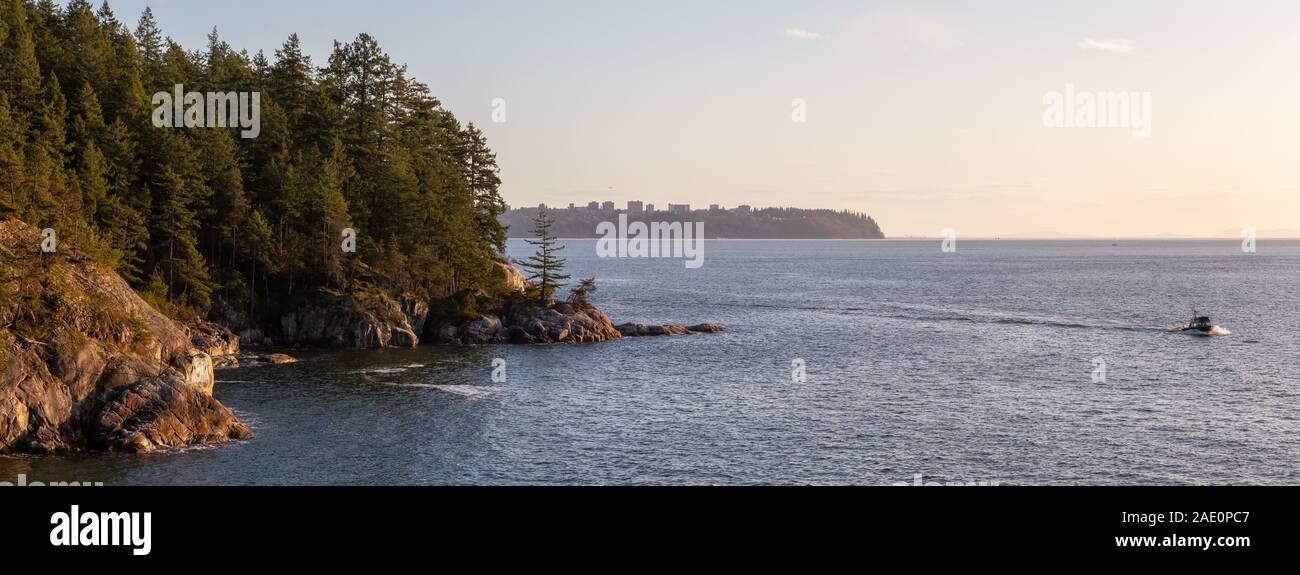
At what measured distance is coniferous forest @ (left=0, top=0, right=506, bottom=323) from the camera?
220 feet

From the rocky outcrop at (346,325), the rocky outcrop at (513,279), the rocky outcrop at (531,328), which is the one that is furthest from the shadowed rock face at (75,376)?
the rocky outcrop at (513,279)

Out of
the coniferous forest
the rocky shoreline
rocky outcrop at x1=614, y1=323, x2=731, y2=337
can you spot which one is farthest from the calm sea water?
the coniferous forest

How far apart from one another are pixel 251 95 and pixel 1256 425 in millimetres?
89034

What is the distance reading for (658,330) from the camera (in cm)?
9106

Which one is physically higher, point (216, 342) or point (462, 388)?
point (216, 342)

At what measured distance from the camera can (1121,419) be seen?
52000 millimetres

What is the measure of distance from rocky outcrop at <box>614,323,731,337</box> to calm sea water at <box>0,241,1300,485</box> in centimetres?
361

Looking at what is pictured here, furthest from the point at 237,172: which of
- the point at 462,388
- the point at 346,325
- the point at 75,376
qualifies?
the point at 75,376

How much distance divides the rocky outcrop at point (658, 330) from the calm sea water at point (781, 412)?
3606 mm

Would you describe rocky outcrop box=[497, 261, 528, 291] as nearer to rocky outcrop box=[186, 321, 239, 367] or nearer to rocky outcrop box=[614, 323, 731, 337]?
rocky outcrop box=[614, 323, 731, 337]

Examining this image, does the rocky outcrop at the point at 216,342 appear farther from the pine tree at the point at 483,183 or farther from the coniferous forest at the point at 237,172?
the pine tree at the point at 483,183

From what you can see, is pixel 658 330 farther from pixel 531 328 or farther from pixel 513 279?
pixel 513 279

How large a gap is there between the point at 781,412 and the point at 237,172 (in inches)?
2110
